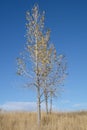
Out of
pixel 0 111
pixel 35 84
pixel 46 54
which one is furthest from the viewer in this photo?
pixel 0 111

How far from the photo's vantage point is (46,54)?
978 inches

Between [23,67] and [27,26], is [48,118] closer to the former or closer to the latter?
[23,67]

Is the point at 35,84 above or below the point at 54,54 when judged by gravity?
below

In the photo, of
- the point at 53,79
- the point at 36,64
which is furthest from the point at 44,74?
the point at 53,79

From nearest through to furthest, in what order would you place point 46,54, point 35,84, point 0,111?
point 35,84 < point 46,54 < point 0,111

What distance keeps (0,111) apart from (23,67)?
17.1 ft

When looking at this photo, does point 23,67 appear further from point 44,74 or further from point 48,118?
point 48,118

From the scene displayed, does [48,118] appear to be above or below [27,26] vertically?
below

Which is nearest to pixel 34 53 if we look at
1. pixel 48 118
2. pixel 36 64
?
pixel 36 64

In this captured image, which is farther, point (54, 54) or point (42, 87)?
point (54, 54)

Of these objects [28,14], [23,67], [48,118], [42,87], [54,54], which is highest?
[28,14]

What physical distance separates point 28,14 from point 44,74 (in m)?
4.81

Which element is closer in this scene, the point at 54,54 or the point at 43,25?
the point at 43,25

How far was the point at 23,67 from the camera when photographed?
2405cm
